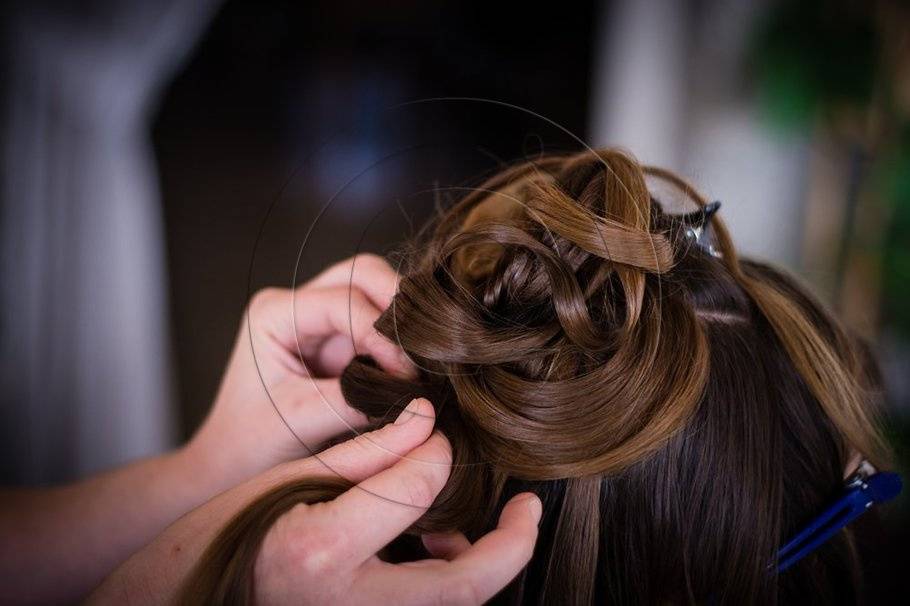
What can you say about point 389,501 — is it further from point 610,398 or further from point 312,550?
point 610,398

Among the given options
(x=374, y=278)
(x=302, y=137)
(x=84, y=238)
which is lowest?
(x=84, y=238)

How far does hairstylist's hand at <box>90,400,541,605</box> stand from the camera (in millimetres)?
399

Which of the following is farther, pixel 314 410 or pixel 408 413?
pixel 314 410

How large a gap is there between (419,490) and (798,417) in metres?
0.43

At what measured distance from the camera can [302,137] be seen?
2.08 meters

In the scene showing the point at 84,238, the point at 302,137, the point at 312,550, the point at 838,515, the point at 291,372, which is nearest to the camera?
the point at 312,550

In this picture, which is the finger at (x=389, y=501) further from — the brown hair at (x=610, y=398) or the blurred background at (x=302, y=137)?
the blurred background at (x=302, y=137)

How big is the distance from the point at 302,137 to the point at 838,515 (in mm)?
2011

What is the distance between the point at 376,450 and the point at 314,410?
0.19 meters

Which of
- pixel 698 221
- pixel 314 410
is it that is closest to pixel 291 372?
pixel 314 410

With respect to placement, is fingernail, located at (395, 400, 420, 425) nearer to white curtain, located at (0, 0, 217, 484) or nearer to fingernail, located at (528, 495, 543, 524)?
fingernail, located at (528, 495, 543, 524)

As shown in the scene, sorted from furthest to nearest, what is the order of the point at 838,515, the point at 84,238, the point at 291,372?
1. the point at 84,238
2. the point at 291,372
3. the point at 838,515

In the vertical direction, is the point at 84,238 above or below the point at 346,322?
below

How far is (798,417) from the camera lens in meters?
0.58
